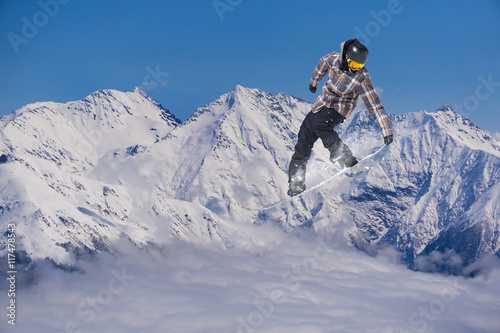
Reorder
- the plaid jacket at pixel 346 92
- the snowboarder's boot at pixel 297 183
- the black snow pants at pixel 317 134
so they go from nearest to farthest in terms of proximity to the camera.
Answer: the plaid jacket at pixel 346 92 < the black snow pants at pixel 317 134 < the snowboarder's boot at pixel 297 183

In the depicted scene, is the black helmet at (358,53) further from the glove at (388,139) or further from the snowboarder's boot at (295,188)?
the snowboarder's boot at (295,188)

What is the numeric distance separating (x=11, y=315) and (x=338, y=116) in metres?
31.6

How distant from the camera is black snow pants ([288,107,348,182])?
11312 mm

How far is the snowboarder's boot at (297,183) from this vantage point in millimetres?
13094

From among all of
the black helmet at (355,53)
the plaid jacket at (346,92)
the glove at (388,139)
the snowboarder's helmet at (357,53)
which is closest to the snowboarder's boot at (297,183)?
the plaid jacket at (346,92)

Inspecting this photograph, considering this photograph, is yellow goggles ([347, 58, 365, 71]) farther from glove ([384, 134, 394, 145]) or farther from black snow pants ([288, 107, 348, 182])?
glove ([384, 134, 394, 145])

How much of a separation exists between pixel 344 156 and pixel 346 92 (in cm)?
187

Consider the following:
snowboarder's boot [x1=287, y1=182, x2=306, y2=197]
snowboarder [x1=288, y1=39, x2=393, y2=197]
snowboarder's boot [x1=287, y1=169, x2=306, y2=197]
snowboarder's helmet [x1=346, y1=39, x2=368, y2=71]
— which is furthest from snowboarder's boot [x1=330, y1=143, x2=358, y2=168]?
snowboarder's helmet [x1=346, y1=39, x2=368, y2=71]

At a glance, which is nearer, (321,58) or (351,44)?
(351,44)

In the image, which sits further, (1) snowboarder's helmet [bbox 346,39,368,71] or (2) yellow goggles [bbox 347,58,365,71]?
(2) yellow goggles [bbox 347,58,365,71]

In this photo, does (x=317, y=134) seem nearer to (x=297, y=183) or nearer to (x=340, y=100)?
(x=340, y=100)

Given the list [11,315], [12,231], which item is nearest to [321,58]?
[12,231]

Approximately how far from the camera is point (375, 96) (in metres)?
10.7

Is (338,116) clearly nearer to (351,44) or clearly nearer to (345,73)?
(345,73)
